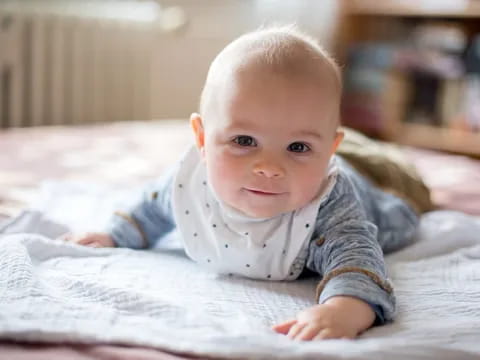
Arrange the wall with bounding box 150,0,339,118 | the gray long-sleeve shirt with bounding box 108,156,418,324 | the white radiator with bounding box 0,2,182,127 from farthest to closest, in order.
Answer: the wall with bounding box 150,0,339,118 → the white radiator with bounding box 0,2,182,127 → the gray long-sleeve shirt with bounding box 108,156,418,324

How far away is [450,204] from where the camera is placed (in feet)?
4.51

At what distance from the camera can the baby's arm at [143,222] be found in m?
1.00

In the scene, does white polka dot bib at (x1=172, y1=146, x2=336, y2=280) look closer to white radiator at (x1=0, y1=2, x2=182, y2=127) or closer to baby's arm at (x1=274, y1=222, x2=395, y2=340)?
baby's arm at (x1=274, y1=222, x2=395, y2=340)

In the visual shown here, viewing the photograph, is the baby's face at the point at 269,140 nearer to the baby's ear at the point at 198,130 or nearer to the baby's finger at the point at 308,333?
the baby's ear at the point at 198,130

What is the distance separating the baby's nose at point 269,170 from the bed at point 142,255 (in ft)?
0.47

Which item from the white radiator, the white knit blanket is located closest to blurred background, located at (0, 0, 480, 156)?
the white radiator

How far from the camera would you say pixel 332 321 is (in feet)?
2.24

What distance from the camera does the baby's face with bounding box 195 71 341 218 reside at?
777mm

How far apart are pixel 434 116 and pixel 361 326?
2.30 metres

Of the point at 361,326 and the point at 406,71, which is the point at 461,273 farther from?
the point at 406,71

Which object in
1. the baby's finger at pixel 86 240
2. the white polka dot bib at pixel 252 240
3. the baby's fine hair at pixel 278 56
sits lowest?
the baby's finger at pixel 86 240

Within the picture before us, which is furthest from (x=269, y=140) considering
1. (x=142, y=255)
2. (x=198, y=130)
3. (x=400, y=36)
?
(x=400, y=36)

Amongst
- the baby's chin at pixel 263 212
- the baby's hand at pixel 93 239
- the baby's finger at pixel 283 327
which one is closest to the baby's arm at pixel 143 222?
the baby's hand at pixel 93 239

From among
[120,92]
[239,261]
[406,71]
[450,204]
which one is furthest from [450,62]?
[239,261]
